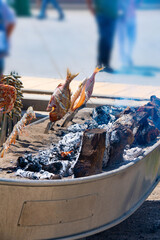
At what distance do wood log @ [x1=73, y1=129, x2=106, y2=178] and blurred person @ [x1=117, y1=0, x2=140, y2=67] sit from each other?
2.26 ft

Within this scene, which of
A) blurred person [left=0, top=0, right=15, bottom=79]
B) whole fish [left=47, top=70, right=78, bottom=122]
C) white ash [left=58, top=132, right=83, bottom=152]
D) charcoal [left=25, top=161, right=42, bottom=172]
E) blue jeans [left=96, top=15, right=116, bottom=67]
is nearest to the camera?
blurred person [left=0, top=0, right=15, bottom=79]

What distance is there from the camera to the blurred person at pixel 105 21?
22.7 inches

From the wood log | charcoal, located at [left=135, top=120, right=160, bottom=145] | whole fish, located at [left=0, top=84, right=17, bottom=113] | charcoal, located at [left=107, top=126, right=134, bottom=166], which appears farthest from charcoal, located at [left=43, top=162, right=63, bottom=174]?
charcoal, located at [left=135, top=120, right=160, bottom=145]

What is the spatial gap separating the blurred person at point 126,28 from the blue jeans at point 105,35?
15 mm

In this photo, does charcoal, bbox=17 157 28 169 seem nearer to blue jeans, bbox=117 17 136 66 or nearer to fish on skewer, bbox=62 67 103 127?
fish on skewer, bbox=62 67 103 127

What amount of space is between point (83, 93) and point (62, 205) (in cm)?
110

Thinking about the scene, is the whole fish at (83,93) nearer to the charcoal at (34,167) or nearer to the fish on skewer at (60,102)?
the fish on skewer at (60,102)

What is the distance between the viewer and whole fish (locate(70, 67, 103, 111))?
7.58ft

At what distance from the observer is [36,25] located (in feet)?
1.91

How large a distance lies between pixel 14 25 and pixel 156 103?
6.63ft

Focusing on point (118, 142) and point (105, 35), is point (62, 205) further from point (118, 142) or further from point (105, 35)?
point (105, 35)

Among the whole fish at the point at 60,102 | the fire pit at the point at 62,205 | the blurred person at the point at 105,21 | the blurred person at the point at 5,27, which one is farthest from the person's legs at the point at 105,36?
the whole fish at the point at 60,102

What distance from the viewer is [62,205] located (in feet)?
4.44

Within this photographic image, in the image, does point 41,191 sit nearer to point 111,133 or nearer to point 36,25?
point 111,133
